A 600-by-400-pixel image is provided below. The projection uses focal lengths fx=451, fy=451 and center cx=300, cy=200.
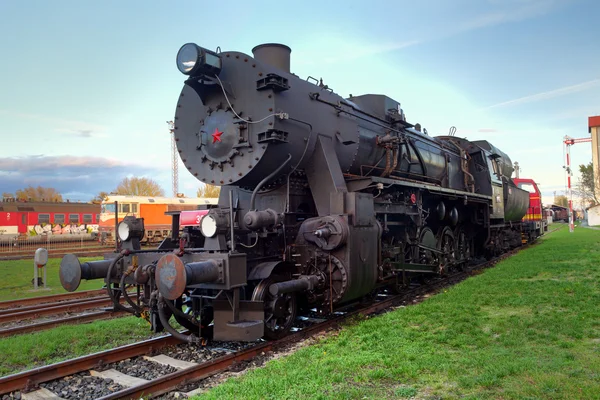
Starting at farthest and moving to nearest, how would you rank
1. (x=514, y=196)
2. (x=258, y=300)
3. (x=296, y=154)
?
(x=514, y=196)
(x=296, y=154)
(x=258, y=300)

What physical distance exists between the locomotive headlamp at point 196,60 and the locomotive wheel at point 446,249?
25.7 ft

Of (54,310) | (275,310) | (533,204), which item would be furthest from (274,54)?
(533,204)

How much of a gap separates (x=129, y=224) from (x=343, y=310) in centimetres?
412

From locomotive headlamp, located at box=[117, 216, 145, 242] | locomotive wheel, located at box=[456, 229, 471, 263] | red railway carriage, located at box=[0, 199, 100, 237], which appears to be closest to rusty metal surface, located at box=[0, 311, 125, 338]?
locomotive headlamp, located at box=[117, 216, 145, 242]

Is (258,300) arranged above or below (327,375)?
above

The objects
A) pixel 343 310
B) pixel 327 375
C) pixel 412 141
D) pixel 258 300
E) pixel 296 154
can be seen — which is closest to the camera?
pixel 327 375

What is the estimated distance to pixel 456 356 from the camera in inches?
216

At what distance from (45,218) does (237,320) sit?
41318mm

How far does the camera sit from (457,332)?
6.57 metres

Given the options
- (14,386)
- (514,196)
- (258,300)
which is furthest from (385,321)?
(514,196)

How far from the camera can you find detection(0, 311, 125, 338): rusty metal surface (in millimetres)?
7988

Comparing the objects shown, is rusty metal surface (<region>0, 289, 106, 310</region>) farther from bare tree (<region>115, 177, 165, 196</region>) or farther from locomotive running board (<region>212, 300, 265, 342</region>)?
bare tree (<region>115, 177, 165, 196</region>)

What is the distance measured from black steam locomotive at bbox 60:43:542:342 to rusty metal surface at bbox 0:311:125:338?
8.91 ft

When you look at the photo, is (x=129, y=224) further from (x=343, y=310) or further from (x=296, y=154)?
(x=343, y=310)
